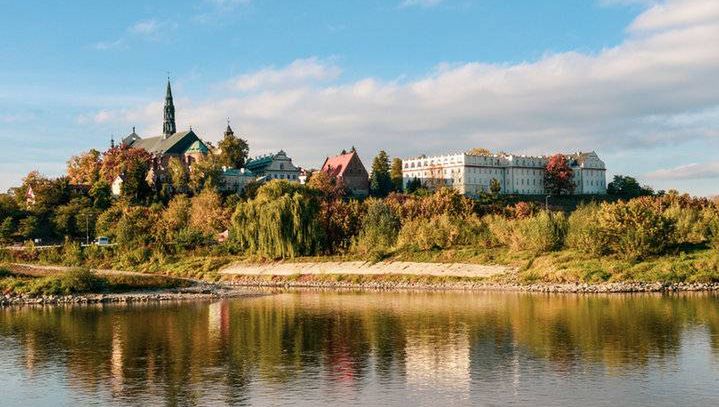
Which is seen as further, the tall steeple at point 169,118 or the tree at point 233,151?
the tall steeple at point 169,118

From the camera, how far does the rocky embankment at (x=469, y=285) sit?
53.3m

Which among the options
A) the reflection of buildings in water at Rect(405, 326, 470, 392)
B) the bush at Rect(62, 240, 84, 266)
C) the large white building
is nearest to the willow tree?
the bush at Rect(62, 240, 84, 266)

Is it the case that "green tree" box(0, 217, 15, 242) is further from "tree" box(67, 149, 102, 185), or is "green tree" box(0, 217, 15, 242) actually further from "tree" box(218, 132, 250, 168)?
"tree" box(218, 132, 250, 168)

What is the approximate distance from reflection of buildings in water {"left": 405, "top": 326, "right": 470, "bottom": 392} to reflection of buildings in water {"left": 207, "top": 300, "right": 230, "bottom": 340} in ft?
31.0

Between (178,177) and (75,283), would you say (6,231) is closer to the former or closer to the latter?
(178,177)

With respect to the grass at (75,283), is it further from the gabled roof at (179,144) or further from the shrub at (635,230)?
the gabled roof at (179,144)

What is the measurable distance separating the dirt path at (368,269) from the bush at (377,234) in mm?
2561

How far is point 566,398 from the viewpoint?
23000mm

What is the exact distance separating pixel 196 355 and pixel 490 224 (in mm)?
44262

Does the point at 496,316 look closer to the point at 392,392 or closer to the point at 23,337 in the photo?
the point at 392,392

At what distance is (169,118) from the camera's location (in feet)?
497

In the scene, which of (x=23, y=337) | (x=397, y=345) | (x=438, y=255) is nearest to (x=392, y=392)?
(x=397, y=345)

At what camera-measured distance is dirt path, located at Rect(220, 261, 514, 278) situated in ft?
211

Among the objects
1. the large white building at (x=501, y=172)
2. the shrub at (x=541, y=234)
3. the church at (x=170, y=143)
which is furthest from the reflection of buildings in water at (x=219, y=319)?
the large white building at (x=501, y=172)
